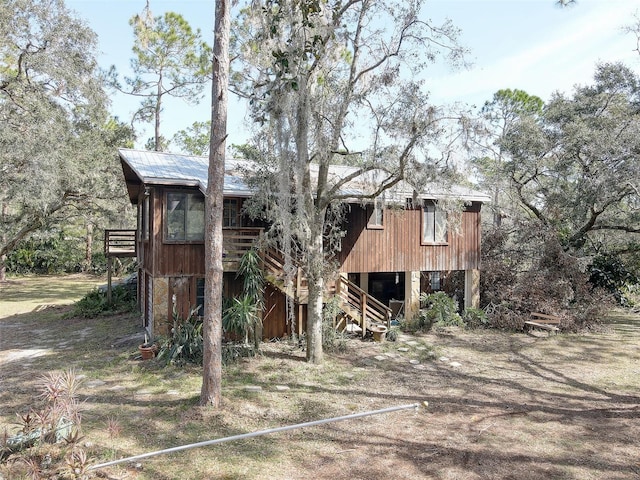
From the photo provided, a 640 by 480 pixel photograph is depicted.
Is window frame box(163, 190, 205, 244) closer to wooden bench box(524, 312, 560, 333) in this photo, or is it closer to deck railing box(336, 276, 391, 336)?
deck railing box(336, 276, 391, 336)

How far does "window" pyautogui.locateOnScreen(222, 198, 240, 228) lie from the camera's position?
11.7 metres

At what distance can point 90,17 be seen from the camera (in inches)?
651

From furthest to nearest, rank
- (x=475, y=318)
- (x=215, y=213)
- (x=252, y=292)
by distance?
(x=475, y=318), (x=252, y=292), (x=215, y=213)

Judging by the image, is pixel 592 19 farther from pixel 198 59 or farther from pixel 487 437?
pixel 198 59

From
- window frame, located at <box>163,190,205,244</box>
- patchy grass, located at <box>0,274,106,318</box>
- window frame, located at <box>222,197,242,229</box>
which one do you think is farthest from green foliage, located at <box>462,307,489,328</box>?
patchy grass, located at <box>0,274,106,318</box>

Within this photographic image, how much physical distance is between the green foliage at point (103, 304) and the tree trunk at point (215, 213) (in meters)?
10.4

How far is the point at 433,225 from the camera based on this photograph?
14.6 meters

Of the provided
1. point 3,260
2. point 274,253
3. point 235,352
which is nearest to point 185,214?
point 274,253

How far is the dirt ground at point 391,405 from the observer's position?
5.56 metres

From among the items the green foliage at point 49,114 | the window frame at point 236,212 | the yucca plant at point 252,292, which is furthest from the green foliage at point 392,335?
the green foliage at point 49,114

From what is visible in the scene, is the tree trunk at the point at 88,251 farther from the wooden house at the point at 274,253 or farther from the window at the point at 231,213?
the window at the point at 231,213

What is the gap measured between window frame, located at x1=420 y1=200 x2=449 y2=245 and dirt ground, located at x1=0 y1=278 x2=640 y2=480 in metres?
3.55

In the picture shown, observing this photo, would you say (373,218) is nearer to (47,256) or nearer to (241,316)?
(241,316)

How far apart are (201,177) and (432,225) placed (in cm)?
779
